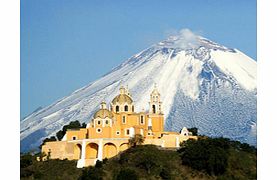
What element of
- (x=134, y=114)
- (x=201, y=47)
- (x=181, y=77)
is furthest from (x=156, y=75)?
(x=134, y=114)

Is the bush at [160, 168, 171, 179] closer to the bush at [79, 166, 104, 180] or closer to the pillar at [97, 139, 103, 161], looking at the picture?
the bush at [79, 166, 104, 180]

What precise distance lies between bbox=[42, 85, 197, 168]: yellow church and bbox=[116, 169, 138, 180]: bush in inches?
123

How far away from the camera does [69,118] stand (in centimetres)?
4688

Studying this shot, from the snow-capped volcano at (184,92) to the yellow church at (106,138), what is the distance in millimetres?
11761

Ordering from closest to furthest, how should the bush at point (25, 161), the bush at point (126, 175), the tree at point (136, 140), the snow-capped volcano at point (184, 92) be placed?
the bush at point (126, 175), the bush at point (25, 161), the tree at point (136, 140), the snow-capped volcano at point (184, 92)

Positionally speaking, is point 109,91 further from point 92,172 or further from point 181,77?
point 92,172

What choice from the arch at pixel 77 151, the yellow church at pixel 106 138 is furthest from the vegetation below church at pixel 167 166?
the arch at pixel 77 151

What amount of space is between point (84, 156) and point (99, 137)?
102cm

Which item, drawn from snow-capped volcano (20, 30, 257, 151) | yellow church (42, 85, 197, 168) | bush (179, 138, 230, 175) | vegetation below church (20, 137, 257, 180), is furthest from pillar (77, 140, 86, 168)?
snow-capped volcano (20, 30, 257, 151)

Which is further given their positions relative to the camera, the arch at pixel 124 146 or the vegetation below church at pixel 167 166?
the arch at pixel 124 146

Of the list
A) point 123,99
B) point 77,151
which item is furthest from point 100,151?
point 123,99

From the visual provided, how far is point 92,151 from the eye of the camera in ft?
102

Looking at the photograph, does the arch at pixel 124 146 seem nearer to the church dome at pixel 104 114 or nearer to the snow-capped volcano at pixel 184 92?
the church dome at pixel 104 114

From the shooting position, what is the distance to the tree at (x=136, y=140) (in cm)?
3050
